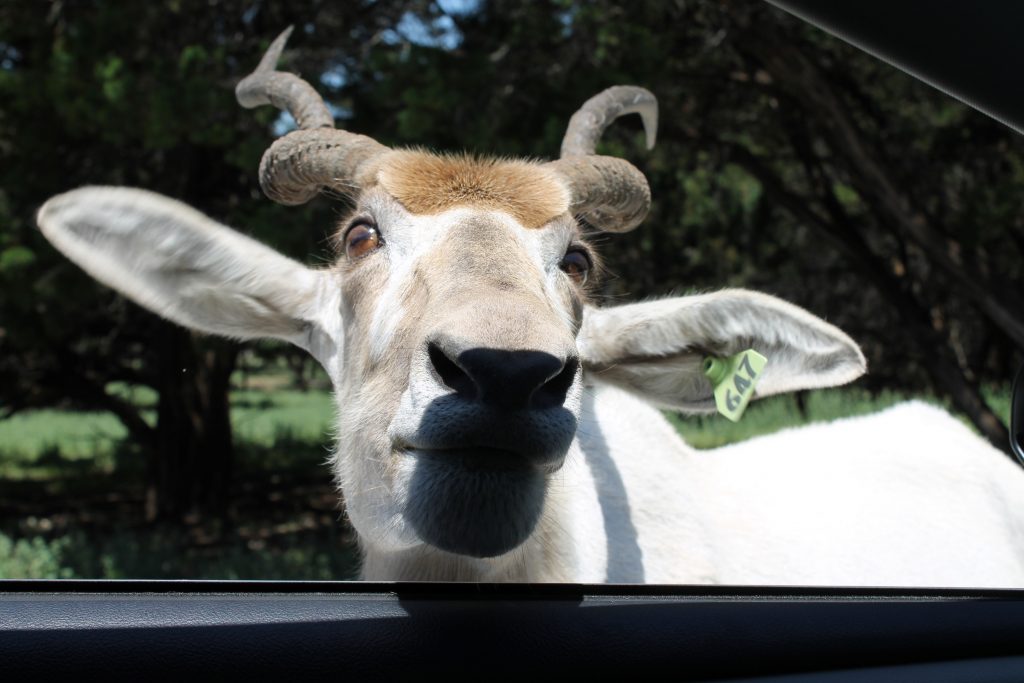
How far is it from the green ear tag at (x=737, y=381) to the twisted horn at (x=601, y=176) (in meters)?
0.56

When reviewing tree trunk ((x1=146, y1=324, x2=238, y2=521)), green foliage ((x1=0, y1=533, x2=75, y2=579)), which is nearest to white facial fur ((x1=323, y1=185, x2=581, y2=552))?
green foliage ((x1=0, y1=533, x2=75, y2=579))

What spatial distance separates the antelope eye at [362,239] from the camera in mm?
2304

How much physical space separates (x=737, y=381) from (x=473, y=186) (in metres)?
0.84

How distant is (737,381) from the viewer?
235 centimetres

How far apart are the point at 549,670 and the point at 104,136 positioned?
16.3 feet

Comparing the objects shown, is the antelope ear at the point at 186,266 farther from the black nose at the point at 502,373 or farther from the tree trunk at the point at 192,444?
the tree trunk at the point at 192,444

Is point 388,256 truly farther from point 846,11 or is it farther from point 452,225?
point 846,11

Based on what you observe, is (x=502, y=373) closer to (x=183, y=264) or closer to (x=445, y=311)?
(x=445, y=311)

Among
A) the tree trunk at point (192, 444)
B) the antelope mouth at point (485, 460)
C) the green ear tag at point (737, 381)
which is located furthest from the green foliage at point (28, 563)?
the antelope mouth at point (485, 460)

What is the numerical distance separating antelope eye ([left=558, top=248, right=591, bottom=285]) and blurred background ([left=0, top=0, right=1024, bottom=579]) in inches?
65.7

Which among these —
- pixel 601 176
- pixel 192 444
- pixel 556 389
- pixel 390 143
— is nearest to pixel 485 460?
pixel 556 389

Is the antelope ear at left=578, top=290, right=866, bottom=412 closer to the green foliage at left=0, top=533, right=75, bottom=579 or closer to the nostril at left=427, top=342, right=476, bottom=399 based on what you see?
the nostril at left=427, top=342, right=476, bottom=399

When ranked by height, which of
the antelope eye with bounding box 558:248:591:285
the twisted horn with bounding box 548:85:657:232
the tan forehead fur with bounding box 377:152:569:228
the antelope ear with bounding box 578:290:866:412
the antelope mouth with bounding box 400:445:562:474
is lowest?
the antelope mouth with bounding box 400:445:562:474

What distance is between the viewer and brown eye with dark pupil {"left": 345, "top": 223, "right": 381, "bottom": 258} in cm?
230
